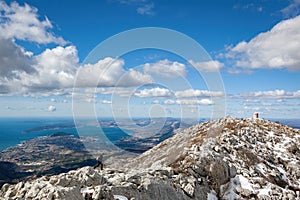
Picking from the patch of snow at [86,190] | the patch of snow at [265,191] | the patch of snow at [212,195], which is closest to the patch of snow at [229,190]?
the patch of snow at [212,195]

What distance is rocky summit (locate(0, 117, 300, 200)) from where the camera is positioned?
16266 mm

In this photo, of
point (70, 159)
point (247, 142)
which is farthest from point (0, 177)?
point (247, 142)

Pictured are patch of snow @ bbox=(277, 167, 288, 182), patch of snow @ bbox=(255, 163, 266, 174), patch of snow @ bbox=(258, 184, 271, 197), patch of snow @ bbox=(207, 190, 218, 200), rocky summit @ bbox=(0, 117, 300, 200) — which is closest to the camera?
rocky summit @ bbox=(0, 117, 300, 200)

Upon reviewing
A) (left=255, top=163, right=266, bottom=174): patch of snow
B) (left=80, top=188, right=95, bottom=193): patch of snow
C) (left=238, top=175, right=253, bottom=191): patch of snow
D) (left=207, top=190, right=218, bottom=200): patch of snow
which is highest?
(left=80, top=188, right=95, bottom=193): patch of snow

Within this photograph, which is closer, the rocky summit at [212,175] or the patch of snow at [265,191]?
the rocky summit at [212,175]

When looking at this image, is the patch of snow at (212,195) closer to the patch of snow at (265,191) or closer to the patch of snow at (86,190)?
the patch of snow at (265,191)

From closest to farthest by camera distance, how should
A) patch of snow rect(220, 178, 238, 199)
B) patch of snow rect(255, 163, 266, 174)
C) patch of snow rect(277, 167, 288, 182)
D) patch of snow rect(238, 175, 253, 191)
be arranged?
patch of snow rect(220, 178, 238, 199)
patch of snow rect(238, 175, 253, 191)
patch of snow rect(255, 163, 266, 174)
patch of snow rect(277, 167, 288, 182)

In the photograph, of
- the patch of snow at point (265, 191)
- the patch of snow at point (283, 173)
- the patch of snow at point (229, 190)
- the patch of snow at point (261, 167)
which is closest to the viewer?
the patch of snow at point (229, 190)

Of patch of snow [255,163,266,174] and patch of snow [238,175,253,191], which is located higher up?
patch of snow [255,163,266,174]

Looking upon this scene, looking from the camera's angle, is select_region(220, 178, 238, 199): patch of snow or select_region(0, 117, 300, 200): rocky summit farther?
select_region(220, 178, 238, 199): patch of snow

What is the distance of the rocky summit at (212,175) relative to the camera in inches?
640

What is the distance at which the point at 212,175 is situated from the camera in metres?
23.0

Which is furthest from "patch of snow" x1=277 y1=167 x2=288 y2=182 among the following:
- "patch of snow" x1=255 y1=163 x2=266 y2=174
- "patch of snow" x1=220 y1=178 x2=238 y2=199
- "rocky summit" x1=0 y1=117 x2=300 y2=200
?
"patch of snow" x1=220 y1=178 x2=238 y2=199

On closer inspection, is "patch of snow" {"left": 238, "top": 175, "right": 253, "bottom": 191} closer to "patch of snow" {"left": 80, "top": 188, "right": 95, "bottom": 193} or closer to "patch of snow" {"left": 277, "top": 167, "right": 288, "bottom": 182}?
"patch of snow" {"left": 277, "top": 167, "right": 288, "bottom": 182}
